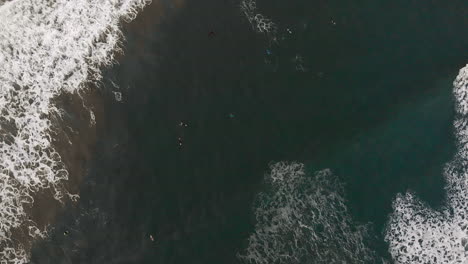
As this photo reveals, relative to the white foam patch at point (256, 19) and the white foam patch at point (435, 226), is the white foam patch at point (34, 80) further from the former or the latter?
the white foam patch at point (435, 226)

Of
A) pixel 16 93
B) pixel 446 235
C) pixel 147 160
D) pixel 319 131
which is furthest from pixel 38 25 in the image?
pixel 446 235

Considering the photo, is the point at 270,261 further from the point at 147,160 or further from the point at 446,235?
the point at 446,235

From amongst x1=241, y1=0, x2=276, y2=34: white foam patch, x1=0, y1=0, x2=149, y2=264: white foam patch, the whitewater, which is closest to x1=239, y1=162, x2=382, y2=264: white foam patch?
the whitewater

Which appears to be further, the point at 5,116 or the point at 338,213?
the point at 338,213

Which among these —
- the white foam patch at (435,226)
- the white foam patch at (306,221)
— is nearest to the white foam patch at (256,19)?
the white foam patch at (306,221)

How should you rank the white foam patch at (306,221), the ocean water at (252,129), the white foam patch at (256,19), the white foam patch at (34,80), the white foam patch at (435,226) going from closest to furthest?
the white foam patch at (34,80)
the ocean water at (252,129)
the white foam patch at (306,221)
the white foam patch at (435,226)
the white foam patch at (256,19)

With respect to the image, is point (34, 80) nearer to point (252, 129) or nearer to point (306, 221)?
point (252, 129)

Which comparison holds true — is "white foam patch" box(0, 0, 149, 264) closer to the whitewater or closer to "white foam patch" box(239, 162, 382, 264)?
the whitewater
